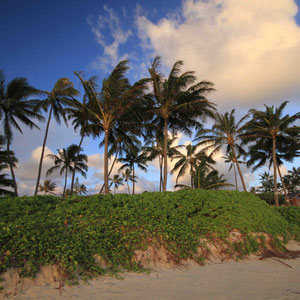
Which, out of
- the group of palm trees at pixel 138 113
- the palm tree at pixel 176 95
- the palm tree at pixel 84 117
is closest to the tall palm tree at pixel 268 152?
the group of palm trees at pixel 138 113

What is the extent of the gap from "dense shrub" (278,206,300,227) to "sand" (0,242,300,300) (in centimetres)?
601

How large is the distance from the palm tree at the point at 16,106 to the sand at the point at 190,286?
15.0 meters

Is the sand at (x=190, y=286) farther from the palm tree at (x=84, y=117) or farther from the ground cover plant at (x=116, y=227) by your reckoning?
the palm tree at (x=84, y=117)

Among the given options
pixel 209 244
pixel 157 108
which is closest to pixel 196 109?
pixel 157 108

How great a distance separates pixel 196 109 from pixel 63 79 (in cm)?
1077

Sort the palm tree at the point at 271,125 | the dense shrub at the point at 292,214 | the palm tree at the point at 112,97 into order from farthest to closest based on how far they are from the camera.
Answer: the palm tree at the point at 271,125 → the palm tree at the point at 112,97 → the dense shrub at the point at 292,214

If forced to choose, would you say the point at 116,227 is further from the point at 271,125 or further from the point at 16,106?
the point at 271,125

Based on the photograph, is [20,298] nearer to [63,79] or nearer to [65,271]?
[65,271]

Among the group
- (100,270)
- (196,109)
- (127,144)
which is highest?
(196,109)

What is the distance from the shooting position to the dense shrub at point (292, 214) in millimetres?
9773

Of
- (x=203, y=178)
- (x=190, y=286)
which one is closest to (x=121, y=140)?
(x=203, y=178)

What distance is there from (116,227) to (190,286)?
2072mm

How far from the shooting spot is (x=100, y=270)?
151 inches

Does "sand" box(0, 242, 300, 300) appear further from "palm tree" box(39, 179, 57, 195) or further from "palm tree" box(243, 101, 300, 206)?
"palm tree" box(39, 179, 57, 195)
